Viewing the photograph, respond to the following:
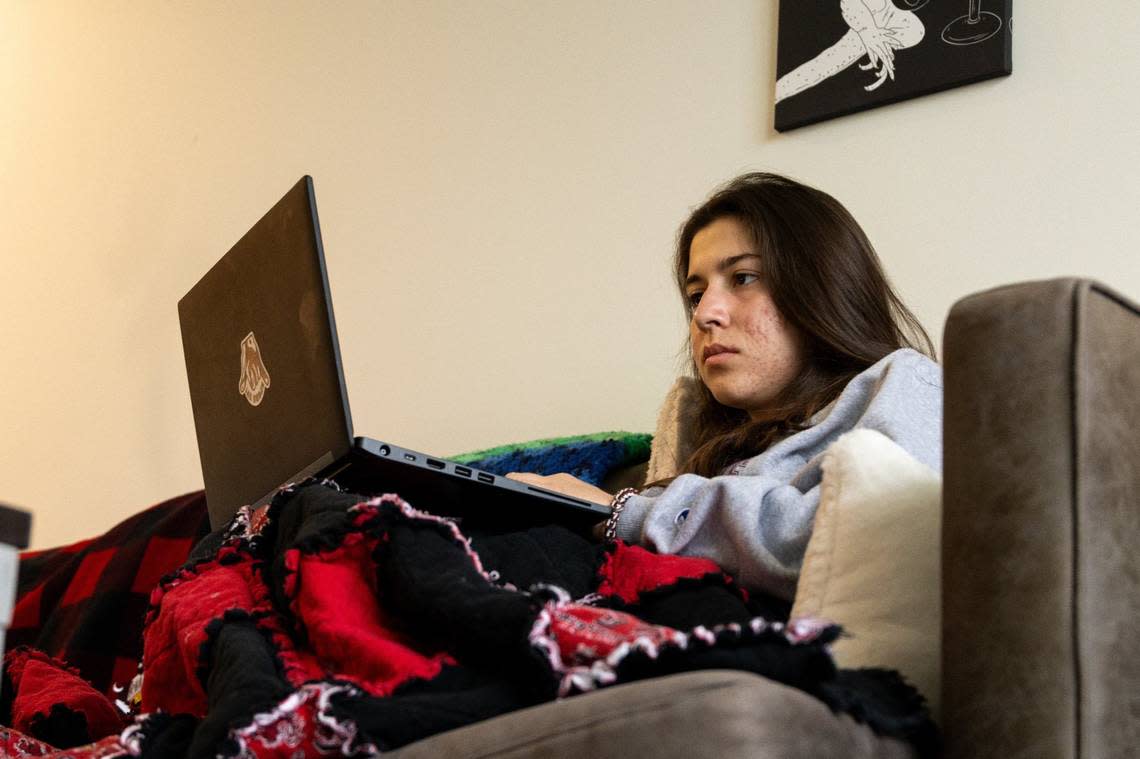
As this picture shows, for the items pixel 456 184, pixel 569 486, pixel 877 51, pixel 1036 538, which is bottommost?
pixel 569 486

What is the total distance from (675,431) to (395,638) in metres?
0.92

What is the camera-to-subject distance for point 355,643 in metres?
0.78

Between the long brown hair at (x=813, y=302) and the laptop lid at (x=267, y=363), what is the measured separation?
570 millimetres

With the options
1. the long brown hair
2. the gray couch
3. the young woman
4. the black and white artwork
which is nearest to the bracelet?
the young woman

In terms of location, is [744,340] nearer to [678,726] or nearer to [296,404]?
[296,404]

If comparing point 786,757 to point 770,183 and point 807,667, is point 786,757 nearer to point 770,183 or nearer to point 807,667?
point 807,667

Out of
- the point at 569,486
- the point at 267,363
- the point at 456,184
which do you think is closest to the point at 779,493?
the point at 569,486

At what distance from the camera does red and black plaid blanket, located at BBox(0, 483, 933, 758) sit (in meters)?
0.66

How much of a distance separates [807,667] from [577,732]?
0.47 feet

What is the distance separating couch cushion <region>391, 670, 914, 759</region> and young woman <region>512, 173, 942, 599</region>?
0.63 m

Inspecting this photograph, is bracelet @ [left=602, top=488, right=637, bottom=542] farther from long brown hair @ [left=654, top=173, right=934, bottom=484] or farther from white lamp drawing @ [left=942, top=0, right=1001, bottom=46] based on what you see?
white lamp drawing @ [left=942, top=0, right=1001, bottom=46]

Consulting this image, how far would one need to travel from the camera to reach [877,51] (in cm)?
175

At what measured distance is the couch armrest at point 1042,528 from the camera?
0.66 m

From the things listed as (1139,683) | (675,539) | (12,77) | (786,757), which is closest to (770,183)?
(675,539)
